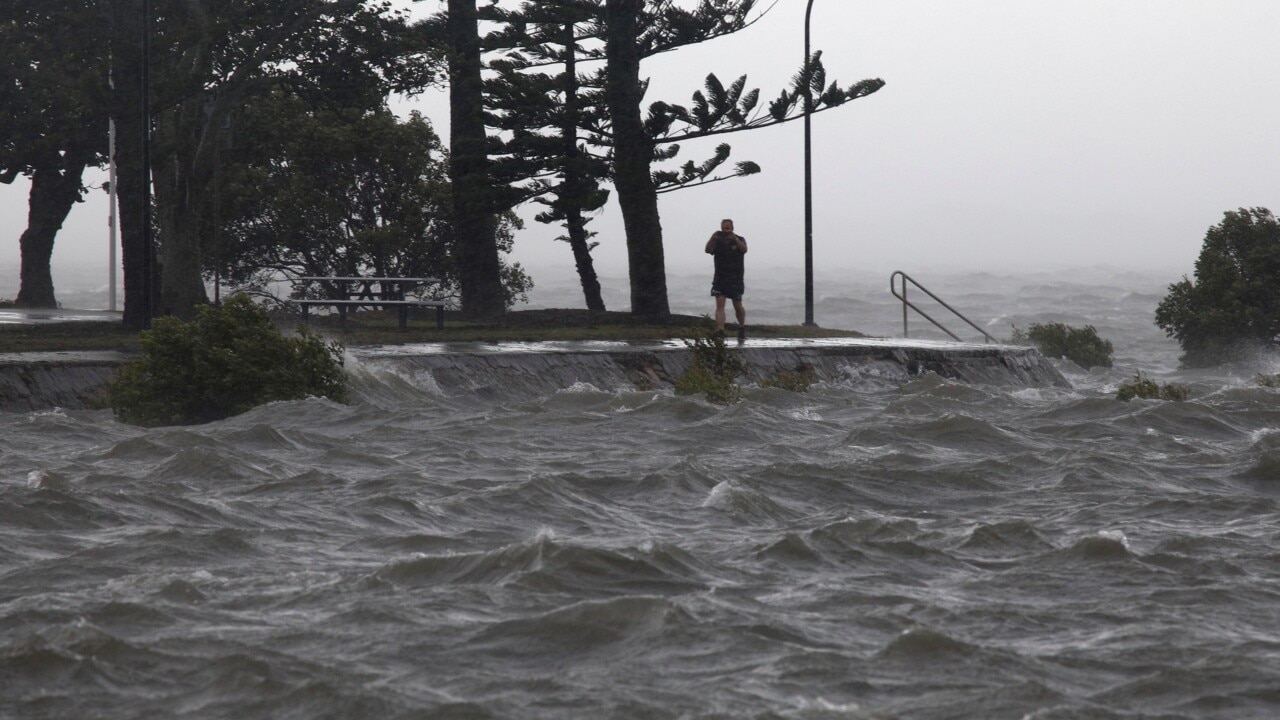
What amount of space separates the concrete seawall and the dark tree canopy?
6.83m

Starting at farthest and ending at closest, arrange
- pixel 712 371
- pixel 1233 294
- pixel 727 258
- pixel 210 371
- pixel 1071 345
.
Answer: pixel 1071 345 < pixel 1233 294 < pixel 727 258 < pixel 712 371 < pixel 210 371

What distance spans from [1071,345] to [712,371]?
1379cm

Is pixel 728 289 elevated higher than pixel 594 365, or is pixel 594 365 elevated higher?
pixel 728 289

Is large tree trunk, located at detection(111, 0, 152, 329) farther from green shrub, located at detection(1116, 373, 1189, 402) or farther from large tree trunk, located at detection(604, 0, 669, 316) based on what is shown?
green shrub, located at detection(1116, 373, 1189, 402)

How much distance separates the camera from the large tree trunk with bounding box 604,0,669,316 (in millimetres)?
22672

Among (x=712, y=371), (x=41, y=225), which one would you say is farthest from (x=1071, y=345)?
(x=41, y=225)

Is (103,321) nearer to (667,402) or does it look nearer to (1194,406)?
(667,402)

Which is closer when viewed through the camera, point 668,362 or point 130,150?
point 668,362

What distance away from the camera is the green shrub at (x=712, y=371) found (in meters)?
15.0

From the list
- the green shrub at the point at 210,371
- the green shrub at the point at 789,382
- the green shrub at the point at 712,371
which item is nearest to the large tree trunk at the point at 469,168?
the green shrub at the point at 712,371

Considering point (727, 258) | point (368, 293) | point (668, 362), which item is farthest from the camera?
point (368, 293)

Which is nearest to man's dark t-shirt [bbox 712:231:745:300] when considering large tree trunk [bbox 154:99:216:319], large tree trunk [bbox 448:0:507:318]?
large tree trunk [bbox 448:0:507:318]

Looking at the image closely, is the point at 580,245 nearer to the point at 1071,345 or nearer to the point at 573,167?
the point at 573,167

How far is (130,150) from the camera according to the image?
19.5 m
